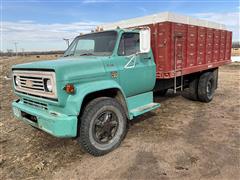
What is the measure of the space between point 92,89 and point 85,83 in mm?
160

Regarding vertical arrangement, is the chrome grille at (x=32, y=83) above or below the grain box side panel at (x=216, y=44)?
below

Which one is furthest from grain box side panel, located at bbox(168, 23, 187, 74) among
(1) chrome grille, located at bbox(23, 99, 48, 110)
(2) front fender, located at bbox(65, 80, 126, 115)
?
(1) chrome grille, located at bbox(23, 99, 48, 110)

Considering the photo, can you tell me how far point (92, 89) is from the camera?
141 inches

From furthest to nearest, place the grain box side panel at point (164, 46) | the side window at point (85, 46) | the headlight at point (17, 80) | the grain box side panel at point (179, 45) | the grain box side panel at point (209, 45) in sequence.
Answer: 1. the grain box side panel at point (209, 45)
2. the grain box side panel at point (179, 45)
3. the grain box side panel at point (164, 46)
4. the side window at point (85, 46)
5. the headlight at point (17, 80)

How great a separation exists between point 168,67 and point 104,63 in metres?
1.91

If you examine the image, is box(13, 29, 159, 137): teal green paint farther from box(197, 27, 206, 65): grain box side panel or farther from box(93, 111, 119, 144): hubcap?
box(197, 27, 206, 65): grain box side panel

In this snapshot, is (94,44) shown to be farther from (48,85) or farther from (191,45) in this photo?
(191,45)

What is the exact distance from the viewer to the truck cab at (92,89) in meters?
3.38

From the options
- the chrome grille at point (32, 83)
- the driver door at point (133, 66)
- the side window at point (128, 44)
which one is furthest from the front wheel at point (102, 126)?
the side window at point (128, 44)

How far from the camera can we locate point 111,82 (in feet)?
13.0

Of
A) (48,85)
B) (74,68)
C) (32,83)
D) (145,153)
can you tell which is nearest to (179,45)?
(145,153)

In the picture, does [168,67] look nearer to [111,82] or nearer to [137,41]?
[137,41]

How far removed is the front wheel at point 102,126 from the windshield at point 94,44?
3.48 ft

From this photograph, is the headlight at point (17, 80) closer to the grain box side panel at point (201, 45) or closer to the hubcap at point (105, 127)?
the hubcap at point (105, 127)
